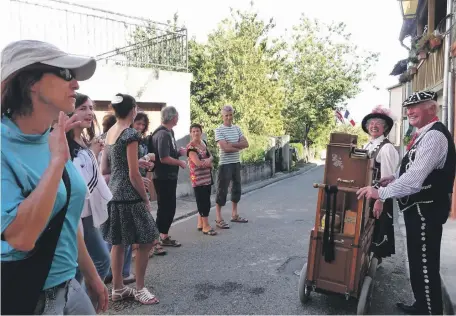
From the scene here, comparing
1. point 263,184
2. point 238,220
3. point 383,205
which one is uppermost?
point 383,205

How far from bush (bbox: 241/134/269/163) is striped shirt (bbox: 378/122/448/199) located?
372 inches

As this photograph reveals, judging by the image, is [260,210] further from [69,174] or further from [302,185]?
[69,174]

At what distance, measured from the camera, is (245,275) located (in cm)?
425

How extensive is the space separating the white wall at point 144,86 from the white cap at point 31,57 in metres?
5.88

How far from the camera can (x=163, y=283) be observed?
13.3 feet

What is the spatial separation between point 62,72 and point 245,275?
3323mm

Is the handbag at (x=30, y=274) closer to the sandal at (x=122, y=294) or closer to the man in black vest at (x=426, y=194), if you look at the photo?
the sandal at (x=122, y=294)

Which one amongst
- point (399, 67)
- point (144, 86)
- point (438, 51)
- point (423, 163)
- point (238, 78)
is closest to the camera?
point (423, 163)

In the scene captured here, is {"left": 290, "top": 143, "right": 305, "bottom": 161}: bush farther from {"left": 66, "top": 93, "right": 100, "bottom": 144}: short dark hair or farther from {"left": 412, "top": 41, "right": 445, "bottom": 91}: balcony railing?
{"left": 66, "top": 93, "right": 100, "bottom": 144}: short dark hair

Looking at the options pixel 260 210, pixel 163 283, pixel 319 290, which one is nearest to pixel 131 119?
pixel 163 283

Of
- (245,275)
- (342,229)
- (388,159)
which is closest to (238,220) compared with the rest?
(245,275)

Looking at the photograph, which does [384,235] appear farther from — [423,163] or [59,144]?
[59,144]

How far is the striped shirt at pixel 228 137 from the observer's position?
253 inches

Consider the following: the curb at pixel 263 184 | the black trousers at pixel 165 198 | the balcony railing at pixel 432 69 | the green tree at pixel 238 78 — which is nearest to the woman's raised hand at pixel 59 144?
the black trousers at pixel 165 198
